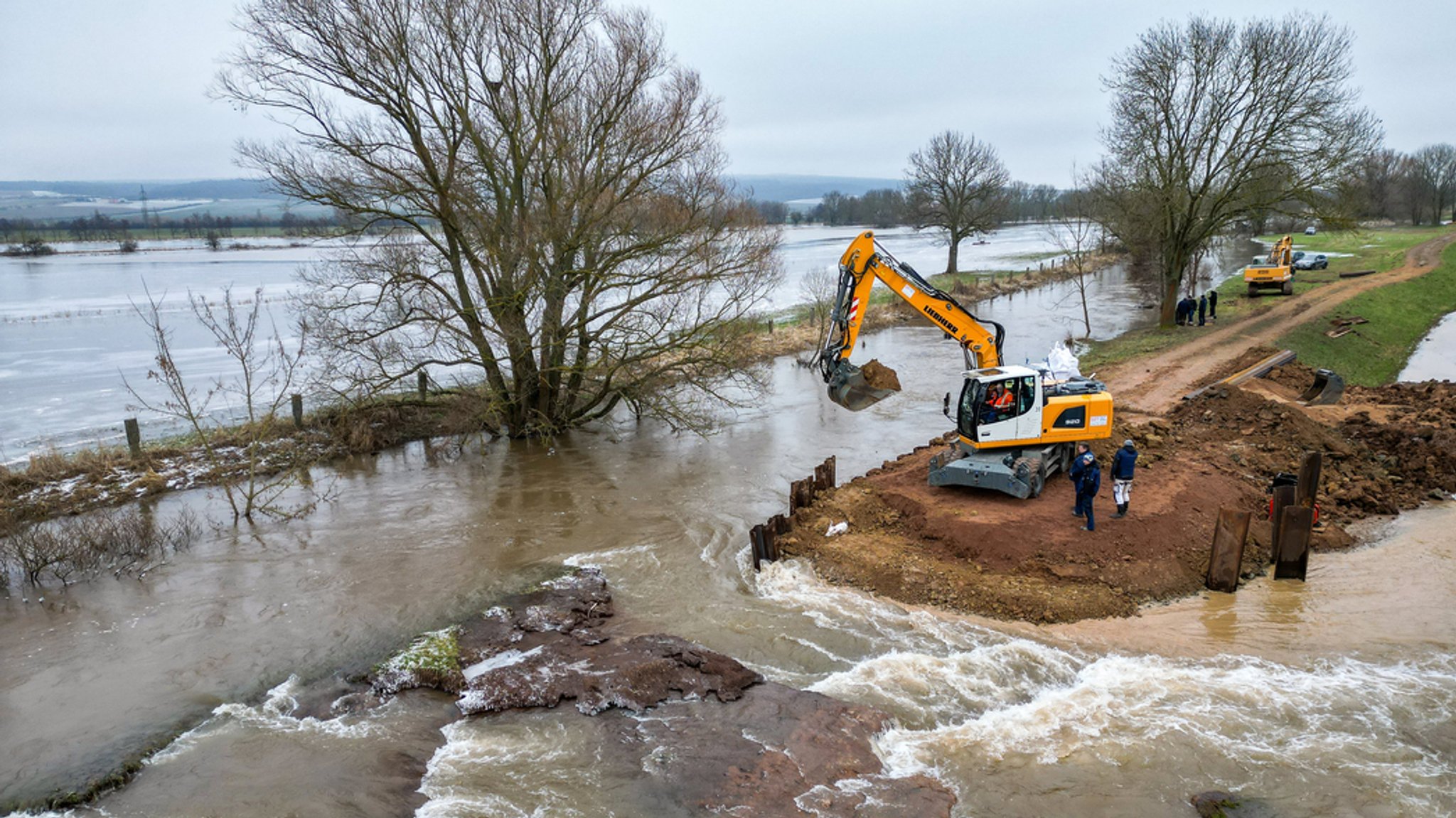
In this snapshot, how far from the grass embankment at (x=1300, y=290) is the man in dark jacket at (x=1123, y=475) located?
14951 millimetres

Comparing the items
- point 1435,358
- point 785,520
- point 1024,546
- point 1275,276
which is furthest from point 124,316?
point 1435,358

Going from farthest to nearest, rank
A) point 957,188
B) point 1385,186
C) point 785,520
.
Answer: point 1385,186
point 957,188
point 785,520

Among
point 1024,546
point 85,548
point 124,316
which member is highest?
point 124,316

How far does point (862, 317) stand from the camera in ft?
48.3

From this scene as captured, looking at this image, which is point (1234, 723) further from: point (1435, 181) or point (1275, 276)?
point (1435, 181)

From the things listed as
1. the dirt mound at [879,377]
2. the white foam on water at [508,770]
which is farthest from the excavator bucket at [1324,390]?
the white foam on water at [508,770]

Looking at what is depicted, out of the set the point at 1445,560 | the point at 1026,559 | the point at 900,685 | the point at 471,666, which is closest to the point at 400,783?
the point at 471,666

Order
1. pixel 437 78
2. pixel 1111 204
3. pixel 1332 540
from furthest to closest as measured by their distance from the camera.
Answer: pixel 1111 204
pixel 437 78
pixel 1332 540

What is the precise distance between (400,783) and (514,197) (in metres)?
14.9

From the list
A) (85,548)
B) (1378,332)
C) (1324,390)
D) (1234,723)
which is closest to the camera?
(1234,723)

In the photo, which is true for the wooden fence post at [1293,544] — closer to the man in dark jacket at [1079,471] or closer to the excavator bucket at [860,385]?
the man in dark jacket at [1079,471]

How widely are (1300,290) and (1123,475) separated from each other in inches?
1237

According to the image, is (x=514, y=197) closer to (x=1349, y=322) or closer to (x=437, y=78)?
(x=437, y=78)

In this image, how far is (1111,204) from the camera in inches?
1305
